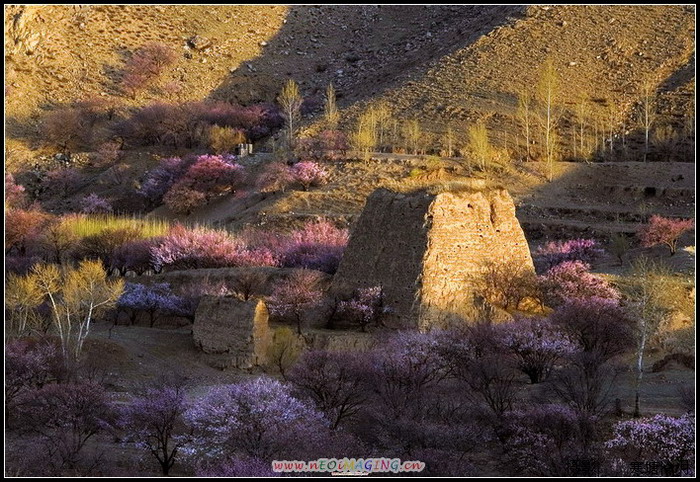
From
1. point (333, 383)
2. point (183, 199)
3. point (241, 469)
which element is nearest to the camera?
point (241, 469)

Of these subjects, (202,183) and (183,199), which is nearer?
(183,199)

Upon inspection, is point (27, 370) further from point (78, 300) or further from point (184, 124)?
point (184, 124)

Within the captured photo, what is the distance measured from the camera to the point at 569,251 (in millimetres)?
33844

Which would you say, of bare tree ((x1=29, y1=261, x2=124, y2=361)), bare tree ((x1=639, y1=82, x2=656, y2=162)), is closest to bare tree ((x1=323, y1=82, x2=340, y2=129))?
bare tree ((x1=639, y1=82, x2=656, y2=162))

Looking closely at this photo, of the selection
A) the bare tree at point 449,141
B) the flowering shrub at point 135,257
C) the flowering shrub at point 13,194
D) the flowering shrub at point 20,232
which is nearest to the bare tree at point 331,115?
the bare tree at point 449,141

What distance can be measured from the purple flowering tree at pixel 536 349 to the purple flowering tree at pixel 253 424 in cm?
505

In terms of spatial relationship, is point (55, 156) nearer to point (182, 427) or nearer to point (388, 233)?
point (388, 233)

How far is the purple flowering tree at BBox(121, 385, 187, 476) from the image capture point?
1438cm

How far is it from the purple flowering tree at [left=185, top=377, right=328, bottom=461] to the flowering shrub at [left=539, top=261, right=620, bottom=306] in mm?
9553

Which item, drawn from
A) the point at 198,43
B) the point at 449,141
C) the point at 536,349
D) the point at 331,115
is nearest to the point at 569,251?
the point at 536,349

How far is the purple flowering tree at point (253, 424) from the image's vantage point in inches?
525

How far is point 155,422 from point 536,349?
752 cm

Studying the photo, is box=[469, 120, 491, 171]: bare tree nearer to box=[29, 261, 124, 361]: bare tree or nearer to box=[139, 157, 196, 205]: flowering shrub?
box=[139, 157, 196, 205]: flowering shrub

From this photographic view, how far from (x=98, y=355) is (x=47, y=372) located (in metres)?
2.35
